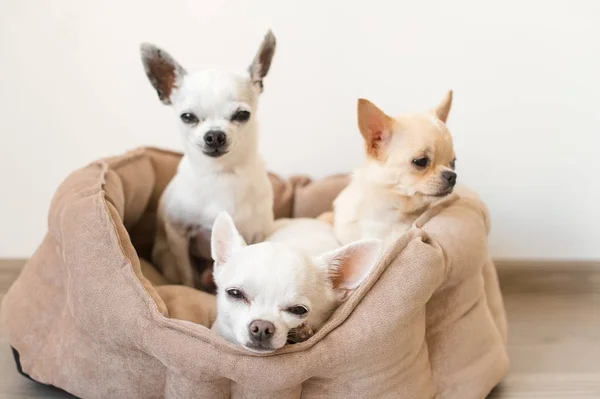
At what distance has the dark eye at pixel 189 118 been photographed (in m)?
1.56

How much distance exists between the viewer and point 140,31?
214cm

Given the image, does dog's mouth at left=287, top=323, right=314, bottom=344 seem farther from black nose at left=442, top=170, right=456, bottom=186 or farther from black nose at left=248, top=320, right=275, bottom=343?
black nose at left=442, top=170, right=456, bottom=186

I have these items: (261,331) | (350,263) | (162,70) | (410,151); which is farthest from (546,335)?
(162,70)

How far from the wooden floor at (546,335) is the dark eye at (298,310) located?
2.21 feet

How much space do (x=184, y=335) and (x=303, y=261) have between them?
28cm

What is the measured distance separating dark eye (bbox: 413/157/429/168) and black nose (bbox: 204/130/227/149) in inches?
18.9

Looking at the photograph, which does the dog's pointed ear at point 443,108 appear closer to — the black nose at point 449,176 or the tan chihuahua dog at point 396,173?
the tan chihuahua dog at point 396,173

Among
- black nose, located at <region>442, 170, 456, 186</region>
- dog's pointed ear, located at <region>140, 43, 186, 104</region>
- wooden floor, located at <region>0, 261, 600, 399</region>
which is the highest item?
dog's pointed ear, located at <region>140, 43, 186, 104</region>

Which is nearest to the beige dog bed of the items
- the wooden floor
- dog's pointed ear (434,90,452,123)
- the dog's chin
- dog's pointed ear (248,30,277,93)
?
the dog's chin

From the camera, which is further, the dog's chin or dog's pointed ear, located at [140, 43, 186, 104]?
dog's pointed ear, located at [140, 43, 186, 104]

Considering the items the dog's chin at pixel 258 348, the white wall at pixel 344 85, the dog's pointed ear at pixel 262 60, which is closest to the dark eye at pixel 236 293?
the dog's chin at pixel 258 348

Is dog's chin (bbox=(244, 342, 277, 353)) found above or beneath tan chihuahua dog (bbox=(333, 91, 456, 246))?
beneath

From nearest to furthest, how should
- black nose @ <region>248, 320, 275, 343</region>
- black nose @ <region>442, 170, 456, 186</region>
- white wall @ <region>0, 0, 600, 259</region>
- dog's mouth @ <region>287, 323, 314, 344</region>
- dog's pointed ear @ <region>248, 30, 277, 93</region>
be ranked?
1. black nose @ <region>248, 320, 275, 343</region>
2. dog's mouth @ <region>287, 323, 314, 344</region>
3. black nose @ <region>442, 170, 456, 186</region>
4. dog's pointed ear @ <region>248, 30, 277, 93</region>
5. white wall @ <region>0, 0, 600, 259</region>

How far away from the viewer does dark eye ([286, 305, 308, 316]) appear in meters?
1.22
